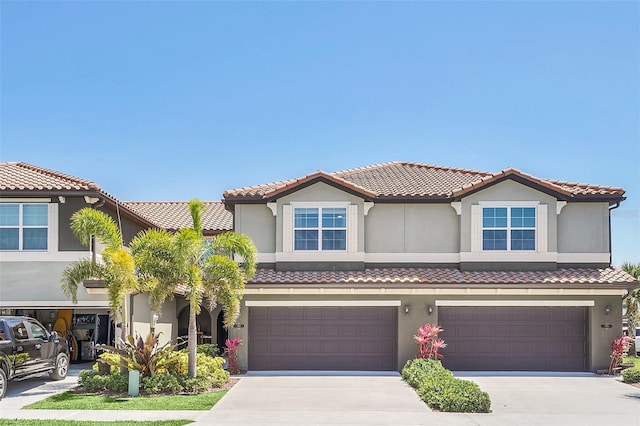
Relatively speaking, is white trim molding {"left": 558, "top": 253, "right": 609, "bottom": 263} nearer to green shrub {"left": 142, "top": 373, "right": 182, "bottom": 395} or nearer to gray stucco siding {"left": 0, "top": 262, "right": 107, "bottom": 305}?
green shrub {"left": 142, "top": 373, "right": 182, "bottom": 395}

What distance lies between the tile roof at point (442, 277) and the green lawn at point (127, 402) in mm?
5006

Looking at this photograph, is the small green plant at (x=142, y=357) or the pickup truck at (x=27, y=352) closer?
the pickup truck at (x=27, y=352)

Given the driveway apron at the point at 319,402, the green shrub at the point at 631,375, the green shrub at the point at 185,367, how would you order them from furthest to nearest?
the green shrub at the point at 631,375, the green shrub at the point at 185,367, the driveway apron at the point at 319,402

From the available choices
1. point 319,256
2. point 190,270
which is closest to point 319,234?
point 319,256

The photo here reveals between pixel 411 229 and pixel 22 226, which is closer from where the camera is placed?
pixel 22 226

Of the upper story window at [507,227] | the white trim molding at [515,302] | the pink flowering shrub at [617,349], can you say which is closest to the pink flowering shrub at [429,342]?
the white trim molding at [515,302]

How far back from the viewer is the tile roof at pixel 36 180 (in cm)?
1758

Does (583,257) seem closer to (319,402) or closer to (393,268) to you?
(393,268)

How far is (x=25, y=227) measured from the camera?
1788 centimetres

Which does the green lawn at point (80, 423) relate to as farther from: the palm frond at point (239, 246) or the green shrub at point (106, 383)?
the palm frond at point (239, 246)

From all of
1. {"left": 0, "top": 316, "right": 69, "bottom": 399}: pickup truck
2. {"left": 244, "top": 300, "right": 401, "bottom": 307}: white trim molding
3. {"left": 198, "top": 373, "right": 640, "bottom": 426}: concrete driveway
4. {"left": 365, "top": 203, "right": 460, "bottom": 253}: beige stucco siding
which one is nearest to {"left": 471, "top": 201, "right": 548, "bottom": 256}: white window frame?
{"left": 365, "top": 203, "right": 460, "bottom": 253}: beige stucco siding

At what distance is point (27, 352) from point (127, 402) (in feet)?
11.1

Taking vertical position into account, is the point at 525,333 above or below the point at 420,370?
above

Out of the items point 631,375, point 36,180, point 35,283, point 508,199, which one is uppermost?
point 36,180
